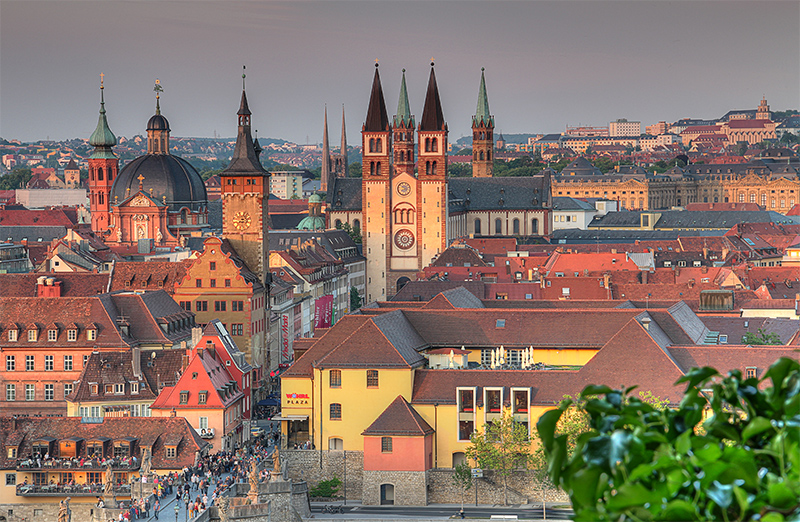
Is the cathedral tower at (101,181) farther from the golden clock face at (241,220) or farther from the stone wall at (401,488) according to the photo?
the stone wall at (401,488)

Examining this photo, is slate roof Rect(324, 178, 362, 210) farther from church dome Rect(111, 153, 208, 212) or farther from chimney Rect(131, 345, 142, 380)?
chimney Rect(131, 345, 142, 380)

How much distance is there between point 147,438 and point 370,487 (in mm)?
11113

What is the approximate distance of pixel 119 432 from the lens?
72750mm

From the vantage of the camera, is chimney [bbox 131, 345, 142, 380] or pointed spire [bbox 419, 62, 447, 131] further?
pointed spire [bbox 419, 62, 447, 131]

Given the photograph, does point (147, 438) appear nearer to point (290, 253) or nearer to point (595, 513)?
point (595, 513)

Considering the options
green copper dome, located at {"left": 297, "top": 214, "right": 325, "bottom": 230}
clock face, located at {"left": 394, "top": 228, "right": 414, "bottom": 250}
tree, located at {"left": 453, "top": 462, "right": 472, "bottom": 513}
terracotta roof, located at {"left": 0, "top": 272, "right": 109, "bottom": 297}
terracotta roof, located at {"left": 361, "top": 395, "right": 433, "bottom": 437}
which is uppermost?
green copper dome, located at {"left": 297, "top": 214, "right": 325, "bottom": 230}

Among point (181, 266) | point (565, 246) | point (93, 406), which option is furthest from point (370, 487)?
point (565, 246)

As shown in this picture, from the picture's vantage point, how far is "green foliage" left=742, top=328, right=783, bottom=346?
83.4 m

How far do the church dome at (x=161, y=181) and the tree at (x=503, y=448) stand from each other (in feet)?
286

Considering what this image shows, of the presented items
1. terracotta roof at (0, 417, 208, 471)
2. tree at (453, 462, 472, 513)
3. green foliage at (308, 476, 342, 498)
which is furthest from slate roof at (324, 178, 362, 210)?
tree at (453, 462, 472, 513)

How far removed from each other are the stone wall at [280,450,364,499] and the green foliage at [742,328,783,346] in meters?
24.4

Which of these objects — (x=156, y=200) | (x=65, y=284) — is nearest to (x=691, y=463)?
(x=65, y=284)

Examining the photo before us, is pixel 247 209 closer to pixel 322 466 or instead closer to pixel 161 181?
pixel 322 466

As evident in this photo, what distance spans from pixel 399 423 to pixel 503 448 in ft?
16.4
